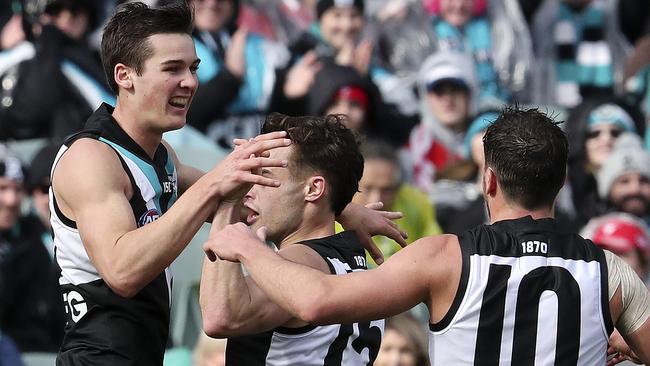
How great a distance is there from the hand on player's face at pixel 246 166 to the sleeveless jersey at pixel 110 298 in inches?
16.5

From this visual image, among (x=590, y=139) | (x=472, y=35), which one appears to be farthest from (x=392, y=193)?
(x=472, y=35)

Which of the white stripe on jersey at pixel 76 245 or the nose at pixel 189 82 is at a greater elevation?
the nose at pixel 189 82

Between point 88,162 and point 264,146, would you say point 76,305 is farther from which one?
point 264,146

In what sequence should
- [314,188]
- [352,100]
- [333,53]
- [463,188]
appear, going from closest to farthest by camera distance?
[314,188]
[463,188]
[352,100]
[333,53]

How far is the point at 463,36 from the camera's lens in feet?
36.9

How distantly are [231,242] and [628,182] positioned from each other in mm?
5388

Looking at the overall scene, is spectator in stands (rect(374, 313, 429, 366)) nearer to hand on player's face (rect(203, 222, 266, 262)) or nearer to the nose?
the nose

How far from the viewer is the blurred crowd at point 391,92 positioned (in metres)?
8.92

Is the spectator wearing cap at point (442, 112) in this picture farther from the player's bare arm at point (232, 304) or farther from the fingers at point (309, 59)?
the player's bare arm at point (232, 304)

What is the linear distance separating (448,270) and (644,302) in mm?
719

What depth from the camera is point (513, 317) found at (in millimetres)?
4586

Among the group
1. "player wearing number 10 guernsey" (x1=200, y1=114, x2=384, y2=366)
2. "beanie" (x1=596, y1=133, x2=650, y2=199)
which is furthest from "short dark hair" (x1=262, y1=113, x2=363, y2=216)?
"beanie" (x1=596, y1=133, x2=650, y2=199)

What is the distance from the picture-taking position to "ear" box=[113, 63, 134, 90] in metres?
5.27

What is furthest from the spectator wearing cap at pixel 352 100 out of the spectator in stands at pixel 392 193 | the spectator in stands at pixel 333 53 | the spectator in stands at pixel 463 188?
the spectator in stands at pixel 392 193
